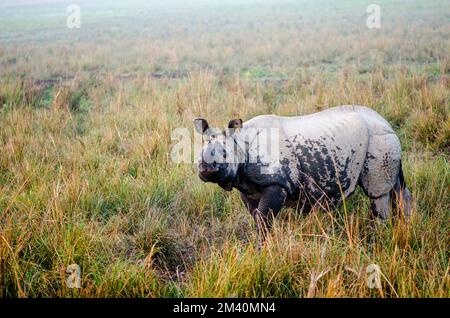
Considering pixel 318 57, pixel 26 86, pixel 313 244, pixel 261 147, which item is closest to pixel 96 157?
pixel 261 147

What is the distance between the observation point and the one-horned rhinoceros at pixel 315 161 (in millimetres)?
2938

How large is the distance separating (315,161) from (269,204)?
18.3 inches

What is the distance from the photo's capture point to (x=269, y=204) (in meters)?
2.94

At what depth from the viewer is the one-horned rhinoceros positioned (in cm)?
294

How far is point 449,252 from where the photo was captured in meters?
2.80

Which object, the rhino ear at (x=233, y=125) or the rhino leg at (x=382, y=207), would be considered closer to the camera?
the rhino ear at (x=233, y=125)

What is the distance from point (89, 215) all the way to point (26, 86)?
6.58 m
